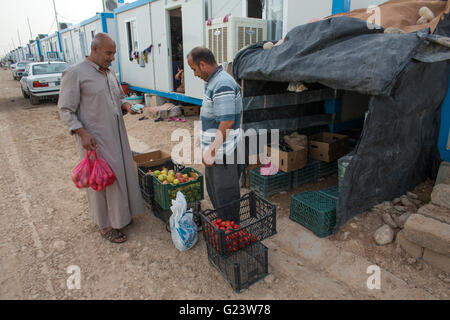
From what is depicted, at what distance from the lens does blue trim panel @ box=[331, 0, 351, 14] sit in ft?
15.3

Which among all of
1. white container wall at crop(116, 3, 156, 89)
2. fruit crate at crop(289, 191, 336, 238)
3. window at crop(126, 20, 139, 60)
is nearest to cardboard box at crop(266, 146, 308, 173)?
fruit crate at crop(289, 191, 336, 238)

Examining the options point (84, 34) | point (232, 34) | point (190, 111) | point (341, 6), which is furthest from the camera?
point (84, 34)

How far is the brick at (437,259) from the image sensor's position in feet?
9.13

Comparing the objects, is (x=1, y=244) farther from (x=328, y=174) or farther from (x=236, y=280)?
(x=328, y=174)

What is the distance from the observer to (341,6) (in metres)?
4.69

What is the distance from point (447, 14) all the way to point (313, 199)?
8.45 feet

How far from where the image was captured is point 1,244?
133 inches

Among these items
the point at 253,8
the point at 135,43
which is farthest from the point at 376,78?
the point at 135,43

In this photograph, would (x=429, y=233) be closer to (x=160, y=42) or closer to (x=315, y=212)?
(x=315, y=212)

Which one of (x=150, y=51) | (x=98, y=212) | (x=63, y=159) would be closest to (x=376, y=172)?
(x=98, y=212)

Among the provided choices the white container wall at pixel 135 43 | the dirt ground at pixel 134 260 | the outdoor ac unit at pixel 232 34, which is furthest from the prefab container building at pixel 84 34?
the dirt ground at pixel 134 260

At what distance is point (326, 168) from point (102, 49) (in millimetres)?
3635

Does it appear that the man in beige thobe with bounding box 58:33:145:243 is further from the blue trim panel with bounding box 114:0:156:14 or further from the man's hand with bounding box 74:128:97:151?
the blue trim panel with bounding box 114:0:156:14

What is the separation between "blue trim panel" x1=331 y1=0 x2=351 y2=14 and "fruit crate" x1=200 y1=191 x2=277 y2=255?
3411 millimetres
